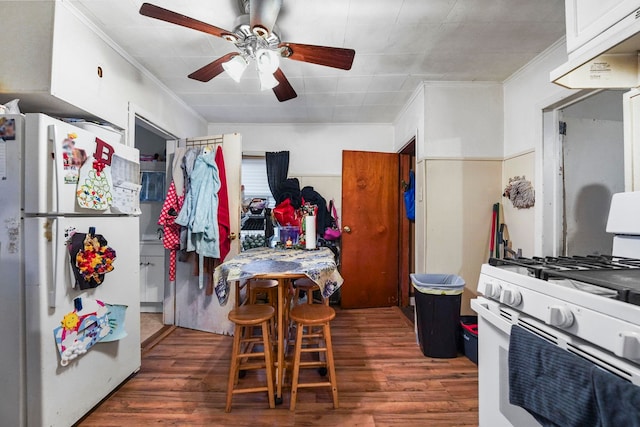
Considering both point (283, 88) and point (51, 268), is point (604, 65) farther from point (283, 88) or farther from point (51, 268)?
point (51, 268)

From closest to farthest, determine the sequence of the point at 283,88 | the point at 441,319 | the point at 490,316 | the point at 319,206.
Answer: the point at 490,316
the point at 283,88
the point at 441,319
the point at 319,206

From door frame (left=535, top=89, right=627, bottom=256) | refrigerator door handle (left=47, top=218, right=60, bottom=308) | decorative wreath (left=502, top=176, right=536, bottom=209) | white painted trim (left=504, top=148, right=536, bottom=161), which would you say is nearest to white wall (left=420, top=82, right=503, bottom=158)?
white painted trim (left=504, top=148, right=536, bottom=161)

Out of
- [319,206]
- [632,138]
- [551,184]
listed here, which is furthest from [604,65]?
[319,206]

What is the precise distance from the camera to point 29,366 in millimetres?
1259

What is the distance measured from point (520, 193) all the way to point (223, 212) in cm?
257

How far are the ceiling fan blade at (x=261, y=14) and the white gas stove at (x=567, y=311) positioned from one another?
159 centimetres

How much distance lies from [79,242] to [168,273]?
1.49 m

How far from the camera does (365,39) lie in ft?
6.16

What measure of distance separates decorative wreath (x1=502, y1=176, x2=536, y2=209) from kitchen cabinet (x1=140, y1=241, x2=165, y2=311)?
357 centimetres

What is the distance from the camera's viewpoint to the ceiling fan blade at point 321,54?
1500 millimetres

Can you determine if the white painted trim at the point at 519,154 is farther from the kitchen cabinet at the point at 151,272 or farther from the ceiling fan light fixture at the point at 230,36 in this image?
the kitchen cabinet at the point at 151,272

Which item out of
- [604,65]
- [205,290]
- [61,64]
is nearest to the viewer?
[604,65]

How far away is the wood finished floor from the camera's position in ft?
4.97

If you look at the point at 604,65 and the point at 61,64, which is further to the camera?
the point at 61,64
